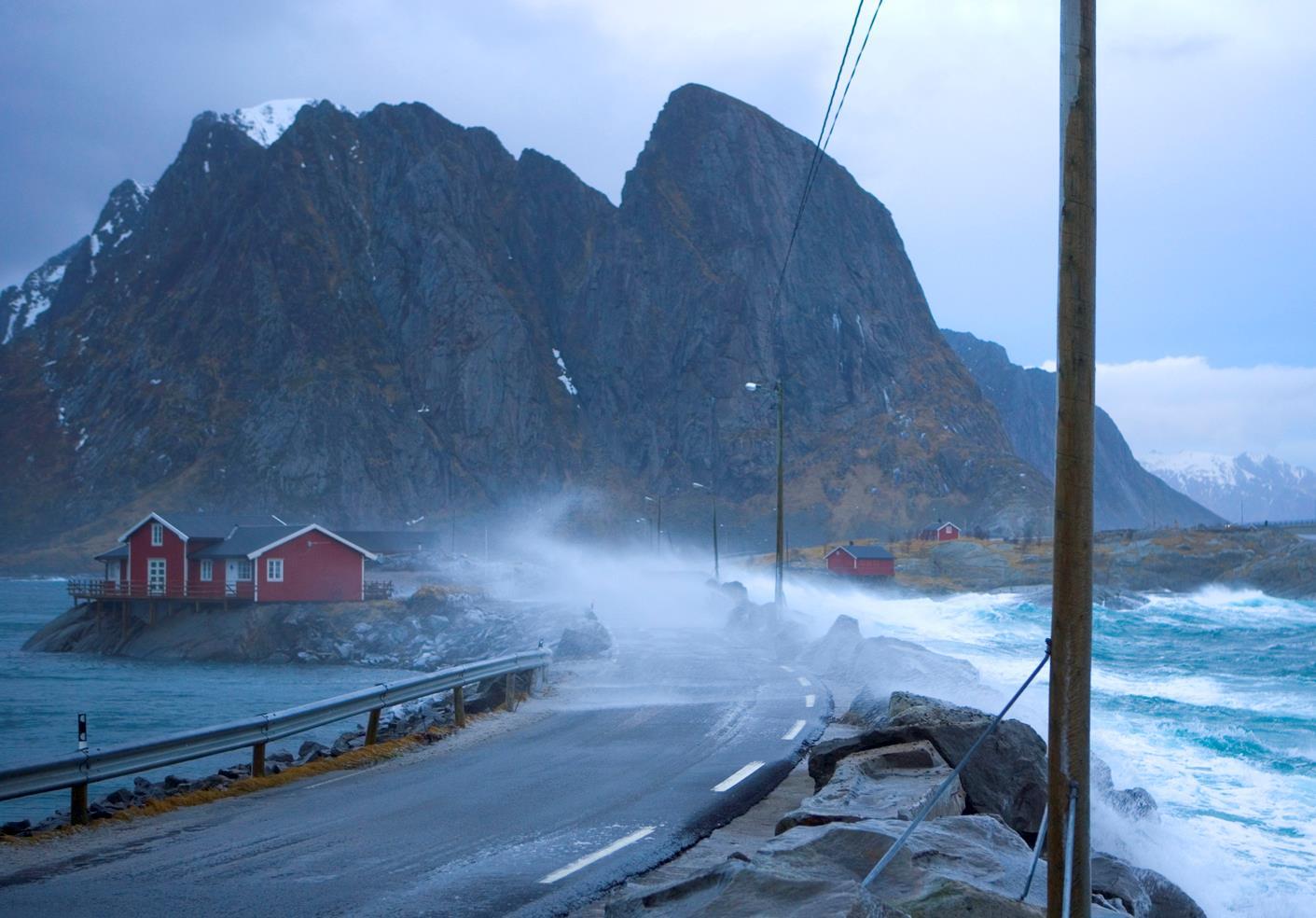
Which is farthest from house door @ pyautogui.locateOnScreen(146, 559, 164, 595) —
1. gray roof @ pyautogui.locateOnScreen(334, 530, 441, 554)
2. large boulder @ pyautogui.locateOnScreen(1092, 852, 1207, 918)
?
large boulder @ pyautogui.locateOnScreen(1092, 852, 1207, 918)

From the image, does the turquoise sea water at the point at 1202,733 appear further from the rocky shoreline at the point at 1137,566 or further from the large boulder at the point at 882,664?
the rocky shoreline at the point at 1137,566

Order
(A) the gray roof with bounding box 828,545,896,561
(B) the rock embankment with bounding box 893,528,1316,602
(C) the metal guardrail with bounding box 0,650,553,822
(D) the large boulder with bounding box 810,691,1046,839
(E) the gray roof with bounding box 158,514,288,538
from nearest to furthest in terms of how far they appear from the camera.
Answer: (C) the metal guardrail with bounding box 0,650,553,822, (D) the large boulder with bounding box 810,691,1046,839, (E) the gray roof with bounding box 158,514,288,538, (A) the gray roof with bounding box 828,545,896,561, (B) the rock embankment with bounding box 893,528,1316,602

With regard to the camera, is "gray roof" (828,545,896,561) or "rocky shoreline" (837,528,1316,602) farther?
"gray roof" (828,545,896,561)

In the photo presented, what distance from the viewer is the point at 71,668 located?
58656 millimetres

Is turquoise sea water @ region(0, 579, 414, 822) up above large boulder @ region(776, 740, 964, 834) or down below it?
below

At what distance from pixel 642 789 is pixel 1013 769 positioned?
3.65 m

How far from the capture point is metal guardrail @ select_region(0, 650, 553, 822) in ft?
33.2

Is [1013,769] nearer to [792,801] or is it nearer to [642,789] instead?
[792,801]

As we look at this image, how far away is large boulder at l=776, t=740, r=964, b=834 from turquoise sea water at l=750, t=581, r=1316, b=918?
7.63ft

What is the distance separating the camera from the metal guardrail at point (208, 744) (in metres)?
10.1

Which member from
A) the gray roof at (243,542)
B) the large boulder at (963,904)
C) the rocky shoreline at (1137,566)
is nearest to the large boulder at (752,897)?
the large boulder at (963,904)

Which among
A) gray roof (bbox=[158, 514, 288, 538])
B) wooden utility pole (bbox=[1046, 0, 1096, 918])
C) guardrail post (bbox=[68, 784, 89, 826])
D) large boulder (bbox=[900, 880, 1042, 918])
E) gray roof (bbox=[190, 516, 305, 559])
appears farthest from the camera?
gray roof (bbox=[158, 514, 288, 538])

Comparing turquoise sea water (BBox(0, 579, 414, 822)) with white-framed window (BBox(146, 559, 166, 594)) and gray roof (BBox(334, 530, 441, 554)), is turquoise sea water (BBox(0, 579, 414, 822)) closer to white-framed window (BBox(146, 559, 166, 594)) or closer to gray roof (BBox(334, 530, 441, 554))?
white-framed window (BBox(146, 559, 166, 594))

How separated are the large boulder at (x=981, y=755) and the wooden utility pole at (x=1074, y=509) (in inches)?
188
